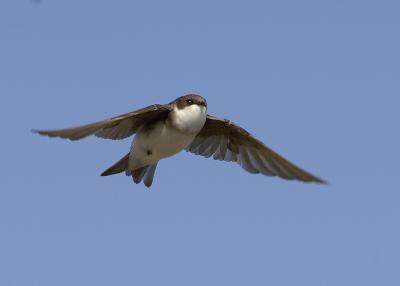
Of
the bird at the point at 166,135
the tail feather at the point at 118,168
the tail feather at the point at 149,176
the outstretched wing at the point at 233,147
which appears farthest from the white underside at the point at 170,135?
the outstretched wing at the point at 233,147

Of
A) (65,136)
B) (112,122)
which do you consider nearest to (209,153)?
(112,122)

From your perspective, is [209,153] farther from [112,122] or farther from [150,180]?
[112,122]

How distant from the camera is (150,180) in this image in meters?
9.27

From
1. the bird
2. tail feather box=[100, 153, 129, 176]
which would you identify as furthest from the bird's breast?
tail feather box=[100, 153, 129, 176]

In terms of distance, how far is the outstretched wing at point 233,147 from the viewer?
9.55 m

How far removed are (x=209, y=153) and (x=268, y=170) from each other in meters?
0.81

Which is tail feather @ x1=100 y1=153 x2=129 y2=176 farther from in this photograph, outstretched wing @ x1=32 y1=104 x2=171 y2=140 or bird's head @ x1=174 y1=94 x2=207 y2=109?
bird's head @ x1=174 y1=94 x2=207 y2=109

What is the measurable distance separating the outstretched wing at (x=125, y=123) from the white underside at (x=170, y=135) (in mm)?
81

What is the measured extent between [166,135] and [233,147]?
1.62 meters

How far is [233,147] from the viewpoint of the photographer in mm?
9945

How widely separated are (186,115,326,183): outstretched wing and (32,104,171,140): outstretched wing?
3.61 ft

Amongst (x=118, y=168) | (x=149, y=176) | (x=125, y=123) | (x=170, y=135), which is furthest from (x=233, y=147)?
(x=125, y=123)

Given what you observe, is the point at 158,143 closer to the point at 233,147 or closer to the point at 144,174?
the point at 144,174

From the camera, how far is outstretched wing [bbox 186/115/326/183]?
31.3 feet
